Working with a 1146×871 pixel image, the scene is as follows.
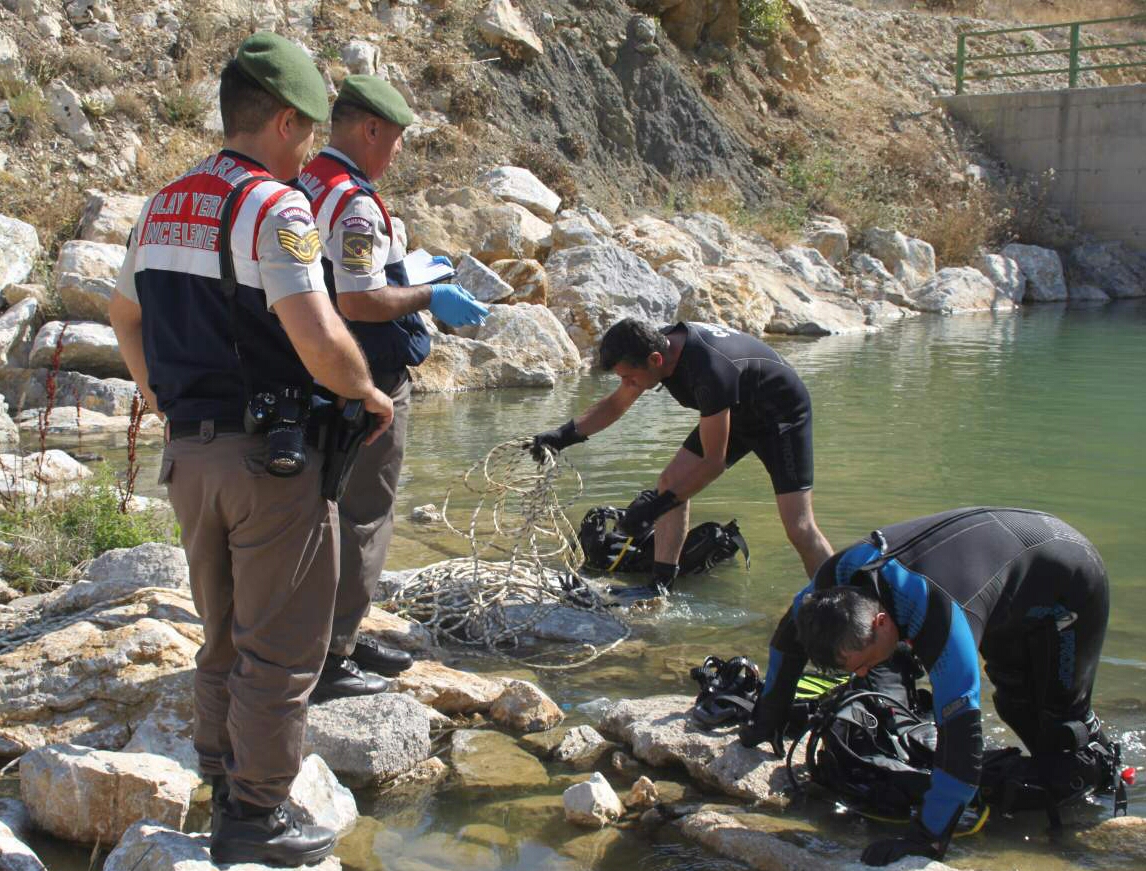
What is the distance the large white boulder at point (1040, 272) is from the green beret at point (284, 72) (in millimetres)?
20873

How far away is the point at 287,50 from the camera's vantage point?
2660mm

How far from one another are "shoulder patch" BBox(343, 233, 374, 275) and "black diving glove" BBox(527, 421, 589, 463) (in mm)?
1735

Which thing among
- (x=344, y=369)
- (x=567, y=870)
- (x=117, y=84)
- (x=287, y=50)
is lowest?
(x=567, y=870)

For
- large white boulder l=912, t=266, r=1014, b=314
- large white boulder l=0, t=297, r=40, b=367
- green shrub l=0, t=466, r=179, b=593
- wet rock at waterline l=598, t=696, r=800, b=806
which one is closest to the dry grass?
large white boulder l=912, t=266, r=1014, b=314

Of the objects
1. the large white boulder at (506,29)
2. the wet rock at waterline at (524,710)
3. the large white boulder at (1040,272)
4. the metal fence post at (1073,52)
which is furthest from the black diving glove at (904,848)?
the metal fence post at (1073,52)

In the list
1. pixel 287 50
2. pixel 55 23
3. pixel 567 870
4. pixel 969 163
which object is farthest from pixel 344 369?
pixel 969 163

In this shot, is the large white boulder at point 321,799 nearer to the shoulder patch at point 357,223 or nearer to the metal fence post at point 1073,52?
the shoulder patch at point 357,223

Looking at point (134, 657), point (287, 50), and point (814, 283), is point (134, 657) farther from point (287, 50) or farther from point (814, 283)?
point (814, 283)

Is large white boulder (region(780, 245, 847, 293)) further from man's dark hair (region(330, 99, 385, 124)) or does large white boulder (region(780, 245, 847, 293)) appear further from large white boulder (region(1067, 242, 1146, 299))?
man's dark hair (region(330, 99, 385, 124))

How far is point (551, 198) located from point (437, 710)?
41.3 ft

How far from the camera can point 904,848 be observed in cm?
299

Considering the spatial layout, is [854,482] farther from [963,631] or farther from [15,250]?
[15,250]

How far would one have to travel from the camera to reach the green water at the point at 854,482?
3324mm

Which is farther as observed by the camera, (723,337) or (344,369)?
(723,337)
